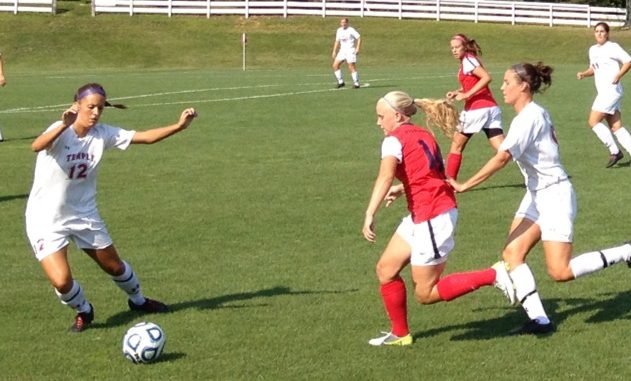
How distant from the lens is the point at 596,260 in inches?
346

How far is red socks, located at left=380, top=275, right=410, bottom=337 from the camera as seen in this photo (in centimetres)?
817

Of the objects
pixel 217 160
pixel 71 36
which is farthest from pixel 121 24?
pixel 217 160

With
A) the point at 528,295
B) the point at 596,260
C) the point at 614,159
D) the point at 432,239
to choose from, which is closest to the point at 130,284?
the point at 432,239

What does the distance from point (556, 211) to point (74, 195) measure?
3.54m

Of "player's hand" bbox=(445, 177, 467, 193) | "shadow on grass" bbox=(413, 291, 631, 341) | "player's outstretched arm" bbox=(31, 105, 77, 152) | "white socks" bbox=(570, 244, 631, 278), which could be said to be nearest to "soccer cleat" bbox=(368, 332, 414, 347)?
"shadow on grass" bbox=(413, 291, 631, 341)

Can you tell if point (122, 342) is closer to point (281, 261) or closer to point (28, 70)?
point (281, 261)

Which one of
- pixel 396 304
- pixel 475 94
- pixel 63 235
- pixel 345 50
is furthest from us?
pixel 345 50

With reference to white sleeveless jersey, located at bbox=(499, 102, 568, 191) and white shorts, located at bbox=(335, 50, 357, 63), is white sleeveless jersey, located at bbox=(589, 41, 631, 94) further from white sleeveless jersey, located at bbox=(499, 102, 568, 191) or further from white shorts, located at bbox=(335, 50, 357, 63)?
white shorts, located at bbox=(335, 50, 357, 63)

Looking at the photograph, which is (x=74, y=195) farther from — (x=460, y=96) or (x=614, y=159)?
(x=614, y=159)

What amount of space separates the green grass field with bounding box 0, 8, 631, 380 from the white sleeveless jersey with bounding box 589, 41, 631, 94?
3.83ft

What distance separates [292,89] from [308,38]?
23.1 meters

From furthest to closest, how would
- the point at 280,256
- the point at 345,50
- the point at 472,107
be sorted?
the point at 345,50
the point at 472,107
the point at 280,256

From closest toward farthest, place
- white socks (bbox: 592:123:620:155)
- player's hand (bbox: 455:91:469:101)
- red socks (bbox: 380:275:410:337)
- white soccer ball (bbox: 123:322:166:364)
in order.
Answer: white soccer ball (bbox: 123:322:166:364) < red socks (bbox: 380:275:410:337) < player's hand (bbox: 455:91:469:101) < white socks (bbox: 592:123:620:155)

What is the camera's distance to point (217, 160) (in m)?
18.8
